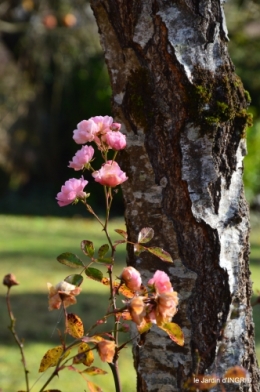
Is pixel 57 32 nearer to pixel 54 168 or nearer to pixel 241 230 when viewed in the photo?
pixel 54 168

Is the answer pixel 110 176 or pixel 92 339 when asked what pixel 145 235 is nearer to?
pixel 110 176

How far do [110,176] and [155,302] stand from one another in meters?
0.32

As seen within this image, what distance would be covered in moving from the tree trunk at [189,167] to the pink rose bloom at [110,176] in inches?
15.1

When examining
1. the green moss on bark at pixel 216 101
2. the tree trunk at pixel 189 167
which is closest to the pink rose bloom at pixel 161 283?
the tree trunk at pixel 189 167

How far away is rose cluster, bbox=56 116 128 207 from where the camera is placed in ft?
5.29

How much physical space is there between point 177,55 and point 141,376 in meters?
0.93

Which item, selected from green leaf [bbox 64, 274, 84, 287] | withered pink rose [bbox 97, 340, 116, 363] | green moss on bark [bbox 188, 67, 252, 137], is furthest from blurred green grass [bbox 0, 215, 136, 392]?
green moss on bark [bbox 188, 67, 252, 137]

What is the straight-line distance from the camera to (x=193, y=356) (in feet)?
6.48

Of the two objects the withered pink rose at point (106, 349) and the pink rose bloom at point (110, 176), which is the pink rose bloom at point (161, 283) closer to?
the withered pink rose at point (106, 349)

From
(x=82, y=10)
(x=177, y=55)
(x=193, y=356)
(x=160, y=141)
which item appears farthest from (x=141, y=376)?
(x=82, y=10)

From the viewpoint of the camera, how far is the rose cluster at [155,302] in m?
1.41

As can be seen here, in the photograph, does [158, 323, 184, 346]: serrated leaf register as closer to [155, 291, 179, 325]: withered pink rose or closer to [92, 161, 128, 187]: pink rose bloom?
[155, 291, 179, 325]: withered pink rose

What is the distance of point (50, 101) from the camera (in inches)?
523

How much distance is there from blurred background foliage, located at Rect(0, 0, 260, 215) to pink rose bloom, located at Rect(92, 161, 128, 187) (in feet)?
29.5
